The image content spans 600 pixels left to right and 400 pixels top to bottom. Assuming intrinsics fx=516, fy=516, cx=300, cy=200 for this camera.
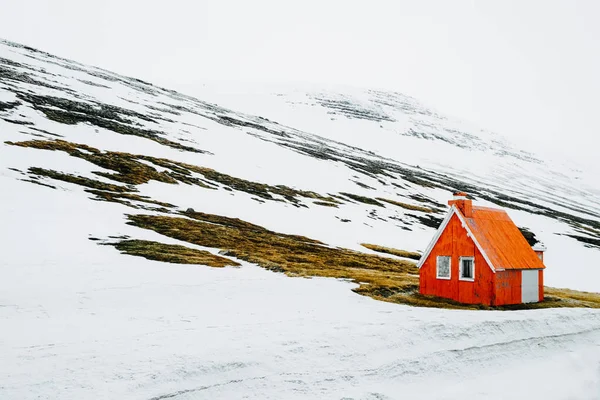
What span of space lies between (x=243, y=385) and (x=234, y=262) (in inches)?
852

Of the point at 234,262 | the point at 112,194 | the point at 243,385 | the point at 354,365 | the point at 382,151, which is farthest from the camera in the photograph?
the point at 382,151

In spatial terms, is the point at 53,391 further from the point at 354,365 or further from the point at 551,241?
the point at 551,241

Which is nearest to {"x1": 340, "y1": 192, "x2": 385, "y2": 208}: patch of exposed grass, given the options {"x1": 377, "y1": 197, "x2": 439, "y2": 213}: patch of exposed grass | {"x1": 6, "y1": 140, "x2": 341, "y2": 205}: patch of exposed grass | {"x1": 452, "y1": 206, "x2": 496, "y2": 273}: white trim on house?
{"x1": 377, "y1": 197, "x2": 439, "y2": 213}: patch of exposed grass

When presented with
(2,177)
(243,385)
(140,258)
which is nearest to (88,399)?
(243,385)

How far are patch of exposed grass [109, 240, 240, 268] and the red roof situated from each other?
1753 cm

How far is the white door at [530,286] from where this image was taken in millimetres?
36062

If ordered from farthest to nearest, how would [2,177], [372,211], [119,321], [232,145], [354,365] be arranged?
[232,145] → [372,211] → [2,177] → [119,321] → [354,365]

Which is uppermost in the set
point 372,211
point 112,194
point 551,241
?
point 112,194

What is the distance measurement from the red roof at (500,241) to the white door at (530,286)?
21.3 inches

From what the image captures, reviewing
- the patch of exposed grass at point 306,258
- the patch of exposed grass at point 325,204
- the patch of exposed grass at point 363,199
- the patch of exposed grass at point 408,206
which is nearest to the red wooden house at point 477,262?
the patch of exposed grass at point 306,258

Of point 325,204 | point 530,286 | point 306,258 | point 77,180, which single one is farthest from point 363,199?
point 530,286

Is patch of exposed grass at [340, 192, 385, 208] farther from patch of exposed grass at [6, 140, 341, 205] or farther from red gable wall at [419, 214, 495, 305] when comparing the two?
→ red gable wall at [419, 214, 495, 305]

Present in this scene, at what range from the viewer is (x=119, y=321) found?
22500mm

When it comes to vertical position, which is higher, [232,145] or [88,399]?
[232,145]
